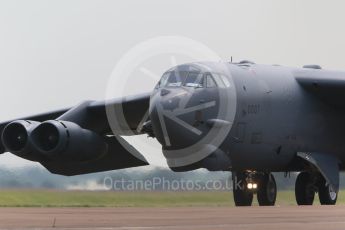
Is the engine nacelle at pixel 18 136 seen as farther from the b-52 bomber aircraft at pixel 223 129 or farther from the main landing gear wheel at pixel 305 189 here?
the main landing gear wheel at pixel 305 189

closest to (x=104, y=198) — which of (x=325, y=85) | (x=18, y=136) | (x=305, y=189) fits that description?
(x=18, y=136)

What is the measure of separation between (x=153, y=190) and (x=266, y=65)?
16.3ft

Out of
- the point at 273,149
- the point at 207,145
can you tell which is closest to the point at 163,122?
the point at 207,145

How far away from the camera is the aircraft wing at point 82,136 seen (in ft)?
78.4

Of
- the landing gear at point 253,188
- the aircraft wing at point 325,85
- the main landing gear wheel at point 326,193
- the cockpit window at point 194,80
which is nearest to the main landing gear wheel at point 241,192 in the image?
the landing gear at point 253,188

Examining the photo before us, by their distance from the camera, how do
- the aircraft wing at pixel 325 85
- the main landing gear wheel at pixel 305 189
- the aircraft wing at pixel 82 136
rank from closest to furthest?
the aircraft wing at pixel 82 136 → the aircraft wing at pixel 325 85 → the main landing gear wheel at pixel 305 189

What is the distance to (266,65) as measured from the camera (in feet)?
83.3

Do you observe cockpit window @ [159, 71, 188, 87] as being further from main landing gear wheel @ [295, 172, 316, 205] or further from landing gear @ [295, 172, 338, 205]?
main landing gear wheel @ [295, 172, 316, 205]

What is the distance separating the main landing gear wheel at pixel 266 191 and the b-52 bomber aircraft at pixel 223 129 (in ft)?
0.10

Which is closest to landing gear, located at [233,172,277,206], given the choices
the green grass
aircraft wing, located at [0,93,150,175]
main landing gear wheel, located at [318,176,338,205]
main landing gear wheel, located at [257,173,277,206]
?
main landing gear wheel, located at [257,173,277,206]

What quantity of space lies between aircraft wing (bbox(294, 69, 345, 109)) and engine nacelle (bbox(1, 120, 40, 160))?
26.0 feet

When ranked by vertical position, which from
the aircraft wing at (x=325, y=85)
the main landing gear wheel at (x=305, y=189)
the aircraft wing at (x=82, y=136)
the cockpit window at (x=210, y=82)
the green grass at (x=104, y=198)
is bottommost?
the main landing gear wheel at (x=305, y=189)

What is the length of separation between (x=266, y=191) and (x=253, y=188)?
1.42 feet

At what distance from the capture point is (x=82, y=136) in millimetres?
24406
